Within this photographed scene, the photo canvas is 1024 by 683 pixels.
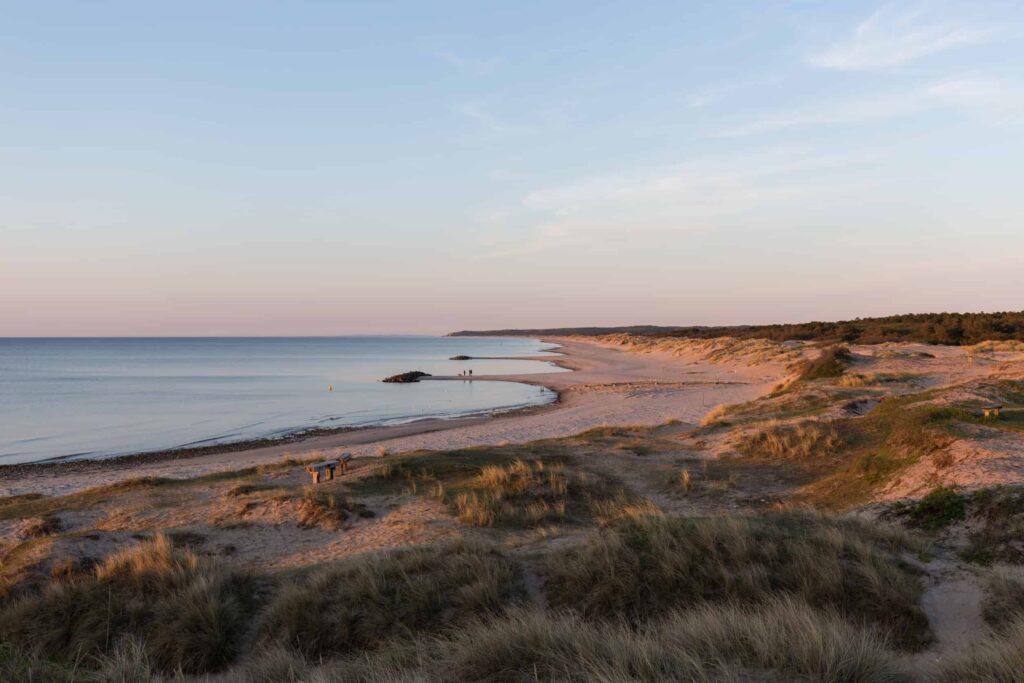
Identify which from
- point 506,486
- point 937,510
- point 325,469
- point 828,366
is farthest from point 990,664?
point 828,366

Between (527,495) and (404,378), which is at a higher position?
(527,495)

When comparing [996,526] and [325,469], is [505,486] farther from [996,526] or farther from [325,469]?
[996,526]

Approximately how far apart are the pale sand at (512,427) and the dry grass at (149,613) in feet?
45.1

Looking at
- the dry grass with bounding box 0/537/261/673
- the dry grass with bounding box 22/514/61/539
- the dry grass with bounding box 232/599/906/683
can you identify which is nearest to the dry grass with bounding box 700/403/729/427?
the dry grass with bounding box 232/599/906/683

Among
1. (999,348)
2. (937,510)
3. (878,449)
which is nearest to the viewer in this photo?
(937,510)

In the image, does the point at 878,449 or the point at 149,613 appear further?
the point at 878,449

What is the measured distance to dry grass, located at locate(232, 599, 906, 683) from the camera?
4945 mm

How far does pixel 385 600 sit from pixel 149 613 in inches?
124

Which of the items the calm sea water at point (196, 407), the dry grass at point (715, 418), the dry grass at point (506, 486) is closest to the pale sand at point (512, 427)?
the dry grass at point (715, 418)

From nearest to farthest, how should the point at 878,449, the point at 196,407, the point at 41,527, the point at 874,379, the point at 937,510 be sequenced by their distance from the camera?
the point at 937,510 → the point at 41,527 → the point at 878,449 → the point at 874,379 → the point at 196,407

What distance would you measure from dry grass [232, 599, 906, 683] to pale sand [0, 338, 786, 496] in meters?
17.8

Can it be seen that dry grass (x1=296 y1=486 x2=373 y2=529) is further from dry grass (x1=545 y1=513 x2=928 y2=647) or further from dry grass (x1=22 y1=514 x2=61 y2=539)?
dry grass (x1=545 y1=513 x2=928 y2=647)

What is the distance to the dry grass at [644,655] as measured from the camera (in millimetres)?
4945

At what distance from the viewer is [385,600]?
7.82 meters
